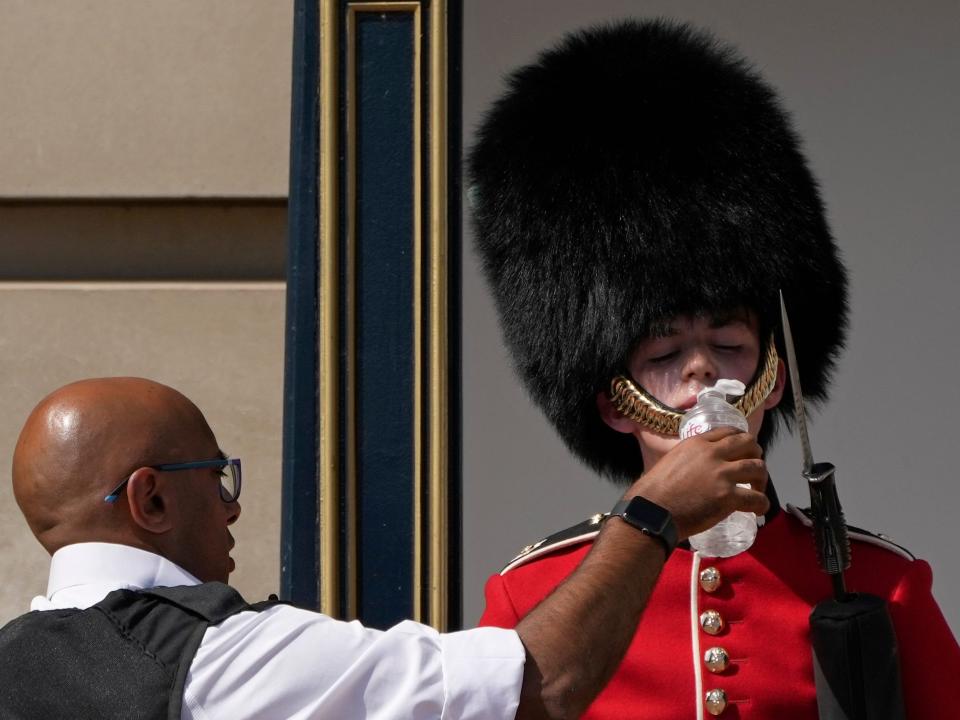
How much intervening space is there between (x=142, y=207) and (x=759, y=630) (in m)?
1.51

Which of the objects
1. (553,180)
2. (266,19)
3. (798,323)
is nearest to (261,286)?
(266,19)

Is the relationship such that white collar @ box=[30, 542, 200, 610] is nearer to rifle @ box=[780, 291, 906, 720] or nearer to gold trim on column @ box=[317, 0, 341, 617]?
gold trim on column @ box=[317, 0, 341, 617]

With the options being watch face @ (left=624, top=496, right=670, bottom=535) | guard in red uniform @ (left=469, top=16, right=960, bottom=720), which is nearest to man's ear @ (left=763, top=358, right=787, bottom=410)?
guard in red uniform @ (left=469, top=16, right=960, bottom=720)

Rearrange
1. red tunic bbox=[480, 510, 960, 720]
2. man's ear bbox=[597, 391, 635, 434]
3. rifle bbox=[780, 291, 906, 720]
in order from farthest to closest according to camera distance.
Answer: man's ear bbox=[597, 391, 635, 434] → red tunic bbox=[480, 510, 960, 720] → rifle bbox=[780, 291, 906, 720]

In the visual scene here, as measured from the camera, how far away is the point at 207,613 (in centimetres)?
208

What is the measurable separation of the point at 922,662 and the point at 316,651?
844 millimetres

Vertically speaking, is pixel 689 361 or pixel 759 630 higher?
pixel 689 361

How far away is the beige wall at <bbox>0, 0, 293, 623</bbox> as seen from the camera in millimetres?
3385

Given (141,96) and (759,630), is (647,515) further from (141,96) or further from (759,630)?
(141,96)

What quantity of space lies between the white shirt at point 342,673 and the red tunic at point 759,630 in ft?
1.59

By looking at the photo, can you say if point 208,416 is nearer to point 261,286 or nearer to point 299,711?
point 261,286

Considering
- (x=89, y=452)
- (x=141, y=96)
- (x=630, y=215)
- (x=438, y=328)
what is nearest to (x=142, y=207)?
(x=141, y=96)

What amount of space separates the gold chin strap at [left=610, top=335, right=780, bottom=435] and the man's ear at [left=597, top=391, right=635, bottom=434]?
0.8 inches

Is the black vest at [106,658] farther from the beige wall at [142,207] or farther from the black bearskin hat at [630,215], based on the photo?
the beige wall at [142,207]
